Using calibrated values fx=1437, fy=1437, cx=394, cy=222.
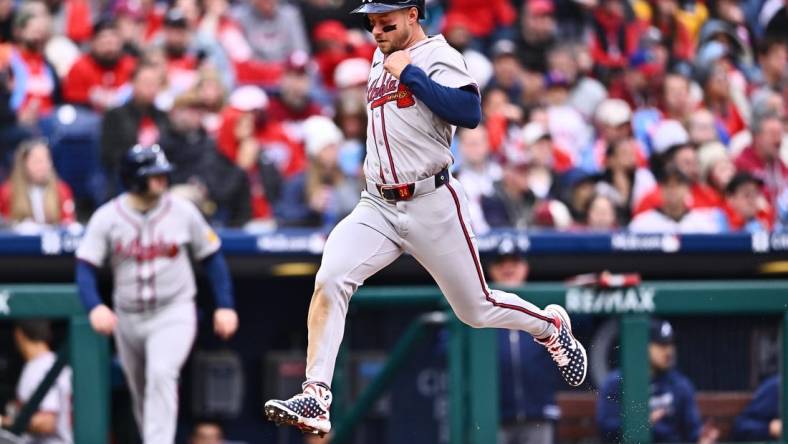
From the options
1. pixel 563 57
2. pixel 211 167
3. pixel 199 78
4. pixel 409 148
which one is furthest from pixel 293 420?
pixel 563 57

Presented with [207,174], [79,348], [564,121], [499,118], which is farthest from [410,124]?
[564,121]

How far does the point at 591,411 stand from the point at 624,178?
Answer: 3.25 metres

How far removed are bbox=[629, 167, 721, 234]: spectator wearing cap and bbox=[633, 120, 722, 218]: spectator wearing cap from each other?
0.22 feet

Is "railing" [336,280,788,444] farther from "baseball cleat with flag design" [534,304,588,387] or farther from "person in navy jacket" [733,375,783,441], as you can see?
"baseball cleat with flag design" [534,304,588,387]

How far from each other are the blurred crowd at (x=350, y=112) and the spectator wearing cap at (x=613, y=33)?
0.06 feet

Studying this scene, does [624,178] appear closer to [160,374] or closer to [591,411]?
[591,411]

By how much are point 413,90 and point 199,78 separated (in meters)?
5.34

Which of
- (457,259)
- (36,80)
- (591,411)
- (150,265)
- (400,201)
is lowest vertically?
(591,411)

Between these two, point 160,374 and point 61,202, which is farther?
point 61,202

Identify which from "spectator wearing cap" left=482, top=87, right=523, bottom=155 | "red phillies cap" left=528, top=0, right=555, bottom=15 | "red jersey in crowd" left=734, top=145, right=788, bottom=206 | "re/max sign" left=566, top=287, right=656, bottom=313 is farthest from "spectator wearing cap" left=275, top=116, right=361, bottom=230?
"red jersey in crowd" left=734, top=145, right=788, bottom=206

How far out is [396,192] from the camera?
17.6 ft

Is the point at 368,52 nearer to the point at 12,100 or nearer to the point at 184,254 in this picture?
the point at 12,100

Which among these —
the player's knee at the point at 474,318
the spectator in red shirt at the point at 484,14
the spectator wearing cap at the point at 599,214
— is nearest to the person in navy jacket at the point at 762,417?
the spectator wearing cap at the point at 599,214

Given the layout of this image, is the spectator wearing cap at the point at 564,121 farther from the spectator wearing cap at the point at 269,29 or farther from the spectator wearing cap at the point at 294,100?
the spectator wearing cap at the point at 269,29
